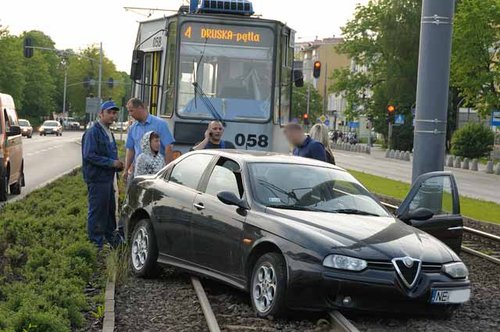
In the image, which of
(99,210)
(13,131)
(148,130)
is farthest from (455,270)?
(13,131)

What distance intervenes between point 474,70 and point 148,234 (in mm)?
42957

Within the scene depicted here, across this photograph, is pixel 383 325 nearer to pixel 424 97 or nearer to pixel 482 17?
pixel 424 97

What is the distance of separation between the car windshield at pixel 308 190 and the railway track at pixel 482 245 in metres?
4.01

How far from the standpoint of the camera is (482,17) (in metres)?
49.4

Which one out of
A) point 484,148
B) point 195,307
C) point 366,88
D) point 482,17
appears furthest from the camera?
point 366,88

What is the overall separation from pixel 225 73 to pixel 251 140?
3.97 feet

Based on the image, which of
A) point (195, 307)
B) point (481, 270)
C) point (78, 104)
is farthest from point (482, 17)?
point (78, 104)

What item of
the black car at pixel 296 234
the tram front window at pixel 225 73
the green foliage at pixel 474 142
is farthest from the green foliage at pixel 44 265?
the green foliage at pixel 474 142

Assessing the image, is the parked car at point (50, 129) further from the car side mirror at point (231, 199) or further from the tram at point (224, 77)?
the car side mirror at point (231, 199)

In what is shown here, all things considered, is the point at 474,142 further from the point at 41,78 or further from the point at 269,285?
the point at 41,78

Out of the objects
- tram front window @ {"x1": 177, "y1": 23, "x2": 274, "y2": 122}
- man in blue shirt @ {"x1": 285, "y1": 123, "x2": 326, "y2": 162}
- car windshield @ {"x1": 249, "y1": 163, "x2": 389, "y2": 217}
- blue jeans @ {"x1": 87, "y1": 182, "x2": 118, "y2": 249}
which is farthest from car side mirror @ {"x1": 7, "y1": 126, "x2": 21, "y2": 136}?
car windshield @ {"x1": 249, "y1": 163, "x2": 389, "y2": 217}

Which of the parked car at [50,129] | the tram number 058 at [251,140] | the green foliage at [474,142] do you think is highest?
the tram number 058 at [251,140]

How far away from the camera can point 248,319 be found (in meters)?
7.74

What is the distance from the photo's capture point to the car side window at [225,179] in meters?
8.74
